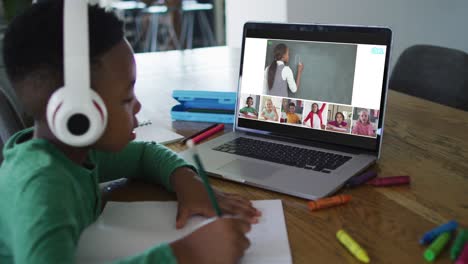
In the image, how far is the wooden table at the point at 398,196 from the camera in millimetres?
667

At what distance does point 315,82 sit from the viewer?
1026 mm

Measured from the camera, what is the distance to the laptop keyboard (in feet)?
3.04

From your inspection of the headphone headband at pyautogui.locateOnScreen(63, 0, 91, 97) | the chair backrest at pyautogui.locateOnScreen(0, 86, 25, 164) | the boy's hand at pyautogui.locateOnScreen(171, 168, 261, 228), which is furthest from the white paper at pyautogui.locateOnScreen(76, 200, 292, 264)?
the chair backrest at pyautogui.locateOnScreen(0, 86, 25, 164)

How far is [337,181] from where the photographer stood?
2.77 feet

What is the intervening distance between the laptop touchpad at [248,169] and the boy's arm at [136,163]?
3.0 inches

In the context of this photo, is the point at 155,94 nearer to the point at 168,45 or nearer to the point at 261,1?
the point at 261,1

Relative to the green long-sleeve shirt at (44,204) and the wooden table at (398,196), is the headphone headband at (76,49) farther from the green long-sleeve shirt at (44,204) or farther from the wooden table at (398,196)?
the wooden table at (398,196)

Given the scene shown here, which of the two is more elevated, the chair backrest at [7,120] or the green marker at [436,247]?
the chair backrest at [7,120]

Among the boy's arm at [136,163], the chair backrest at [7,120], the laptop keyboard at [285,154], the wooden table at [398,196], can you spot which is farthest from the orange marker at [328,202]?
the chair backrest at [7,120]

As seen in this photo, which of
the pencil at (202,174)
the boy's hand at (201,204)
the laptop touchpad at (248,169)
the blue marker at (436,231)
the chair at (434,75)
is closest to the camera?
the pencil at (202,174)

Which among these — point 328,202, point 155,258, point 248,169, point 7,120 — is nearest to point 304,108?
point 248,169

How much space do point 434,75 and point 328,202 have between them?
987 millimetres

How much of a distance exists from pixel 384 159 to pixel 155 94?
81 centimetres

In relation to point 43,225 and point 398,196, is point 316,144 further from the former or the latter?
point 43,225
